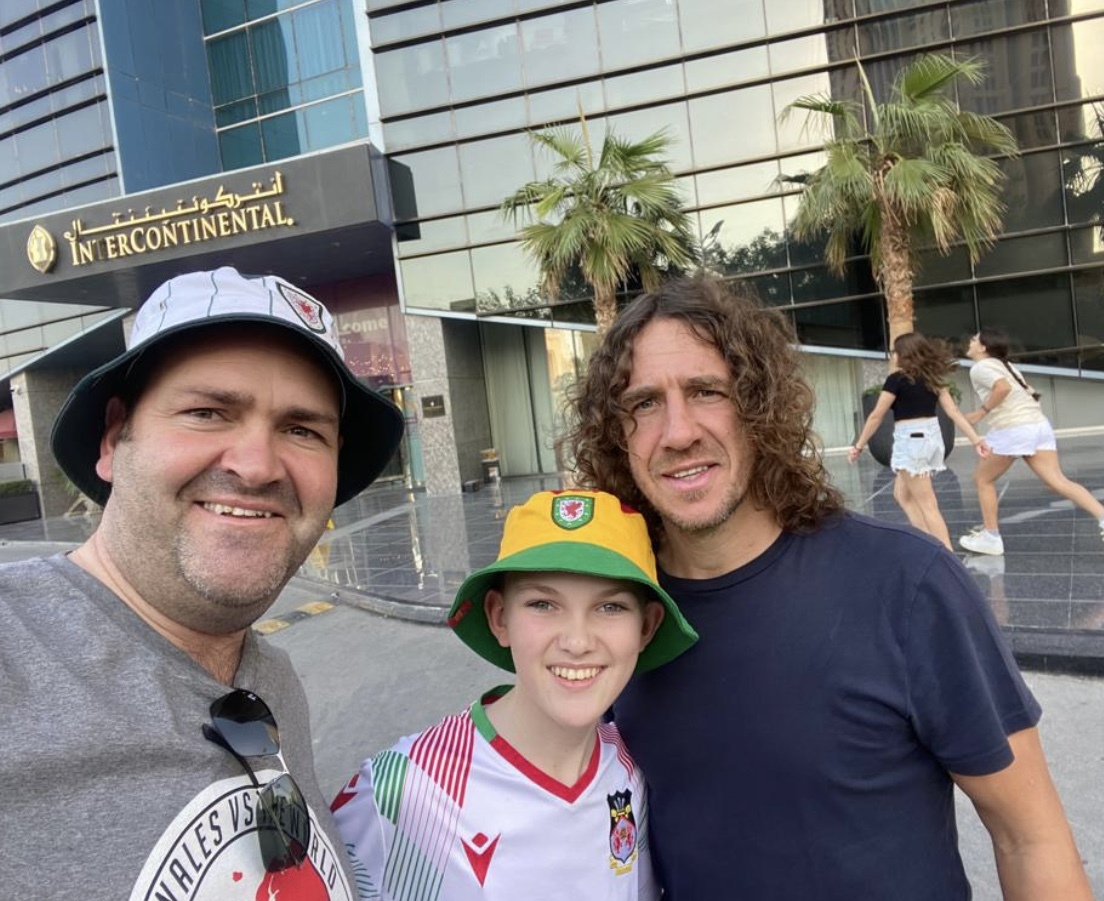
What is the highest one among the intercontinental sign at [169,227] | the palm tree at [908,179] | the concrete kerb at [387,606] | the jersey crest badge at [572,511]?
the intercontinental sign at [169,227]

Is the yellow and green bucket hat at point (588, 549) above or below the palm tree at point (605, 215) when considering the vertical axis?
below

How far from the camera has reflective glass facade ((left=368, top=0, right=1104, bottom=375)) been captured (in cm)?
1380

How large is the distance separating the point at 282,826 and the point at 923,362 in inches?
259

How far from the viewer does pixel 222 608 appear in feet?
4.15

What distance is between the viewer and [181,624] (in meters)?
1.28

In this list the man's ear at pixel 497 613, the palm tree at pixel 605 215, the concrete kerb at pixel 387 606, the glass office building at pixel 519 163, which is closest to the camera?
the man's ear at pixel 497 613

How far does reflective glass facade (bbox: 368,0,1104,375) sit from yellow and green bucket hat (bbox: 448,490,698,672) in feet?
47.3

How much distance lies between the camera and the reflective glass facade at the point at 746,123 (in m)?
13.8

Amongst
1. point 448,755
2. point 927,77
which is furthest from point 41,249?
point 448,755

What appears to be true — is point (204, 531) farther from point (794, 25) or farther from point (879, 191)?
point (794, 25)

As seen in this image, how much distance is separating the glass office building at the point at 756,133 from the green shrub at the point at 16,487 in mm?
14493

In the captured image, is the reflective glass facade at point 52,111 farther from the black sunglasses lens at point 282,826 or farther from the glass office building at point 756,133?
the black sunglasses lens at point 282,826

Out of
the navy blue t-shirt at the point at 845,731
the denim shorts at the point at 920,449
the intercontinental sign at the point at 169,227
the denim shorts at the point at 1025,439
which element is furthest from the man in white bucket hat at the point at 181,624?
the intercontinental sign at the point at 169,227

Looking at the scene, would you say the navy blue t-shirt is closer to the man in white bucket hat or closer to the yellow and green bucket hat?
the yellow and green bucket hat
